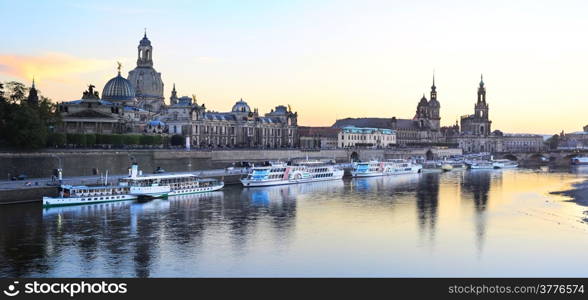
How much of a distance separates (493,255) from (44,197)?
84.9 feet

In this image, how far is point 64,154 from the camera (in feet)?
167

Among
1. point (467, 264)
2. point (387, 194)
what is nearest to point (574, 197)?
point (387, 194)

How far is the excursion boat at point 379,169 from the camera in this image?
251 feet

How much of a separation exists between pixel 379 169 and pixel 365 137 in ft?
169

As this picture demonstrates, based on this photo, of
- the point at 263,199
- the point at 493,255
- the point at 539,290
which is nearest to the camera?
the point at 539,290

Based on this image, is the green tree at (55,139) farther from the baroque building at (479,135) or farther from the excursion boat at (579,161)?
the baroque building at (479,135)

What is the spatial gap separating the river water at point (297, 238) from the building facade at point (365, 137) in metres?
75.4

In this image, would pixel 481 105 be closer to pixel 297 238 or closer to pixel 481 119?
pixel 481 119

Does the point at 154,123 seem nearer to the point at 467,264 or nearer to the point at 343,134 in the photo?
the point at 343,134

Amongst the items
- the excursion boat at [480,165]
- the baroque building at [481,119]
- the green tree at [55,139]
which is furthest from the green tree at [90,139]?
the baroque building at [481,119]

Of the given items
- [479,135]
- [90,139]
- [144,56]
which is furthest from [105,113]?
[479,135]

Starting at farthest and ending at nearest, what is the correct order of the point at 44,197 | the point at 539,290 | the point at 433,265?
the point at 44,197 < the point at 433,265 < the point at 539,290

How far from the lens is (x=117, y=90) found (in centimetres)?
8681

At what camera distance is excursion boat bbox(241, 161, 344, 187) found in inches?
2280
